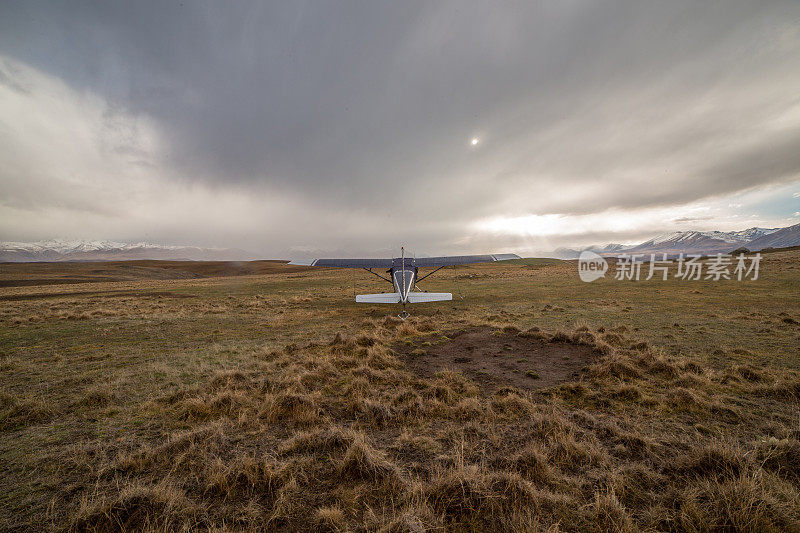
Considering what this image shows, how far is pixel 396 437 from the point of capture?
16.5 ft

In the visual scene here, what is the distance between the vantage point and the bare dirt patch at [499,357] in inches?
301

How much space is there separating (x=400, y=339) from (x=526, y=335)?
5280mm

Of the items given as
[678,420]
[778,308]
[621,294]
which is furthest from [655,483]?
[621,294]

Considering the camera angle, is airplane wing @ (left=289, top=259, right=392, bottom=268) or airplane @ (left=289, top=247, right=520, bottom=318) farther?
airplane wing @ (left=289, top=259, right=392, bottom=268)

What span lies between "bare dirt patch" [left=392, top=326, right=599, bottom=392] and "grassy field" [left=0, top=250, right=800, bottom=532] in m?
0.15

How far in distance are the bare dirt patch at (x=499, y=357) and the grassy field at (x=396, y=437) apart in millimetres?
154

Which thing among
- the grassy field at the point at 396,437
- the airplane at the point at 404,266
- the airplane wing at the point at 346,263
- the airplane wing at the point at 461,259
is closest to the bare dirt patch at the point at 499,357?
the grassy field at the point at 396,437

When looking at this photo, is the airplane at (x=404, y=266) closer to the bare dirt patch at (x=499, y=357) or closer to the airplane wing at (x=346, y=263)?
the airplane wing at (x=346, y=263)

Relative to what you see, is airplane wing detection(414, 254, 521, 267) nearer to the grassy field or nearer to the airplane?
the airplane

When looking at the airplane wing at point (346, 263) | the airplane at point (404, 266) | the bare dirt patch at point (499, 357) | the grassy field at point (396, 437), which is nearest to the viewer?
the grassy field at point (396, 437)

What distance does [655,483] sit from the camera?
147 inches

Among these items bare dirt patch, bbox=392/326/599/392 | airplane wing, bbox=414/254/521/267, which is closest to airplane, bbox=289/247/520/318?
airplane wing, bbox=414/254/521/267

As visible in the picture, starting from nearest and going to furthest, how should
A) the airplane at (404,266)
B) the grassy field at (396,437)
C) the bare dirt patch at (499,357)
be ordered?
the grassy field at (396,437), the bare dirt patch at (499,357), the airplane at (404,266)

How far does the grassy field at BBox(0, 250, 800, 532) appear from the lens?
3.29m
